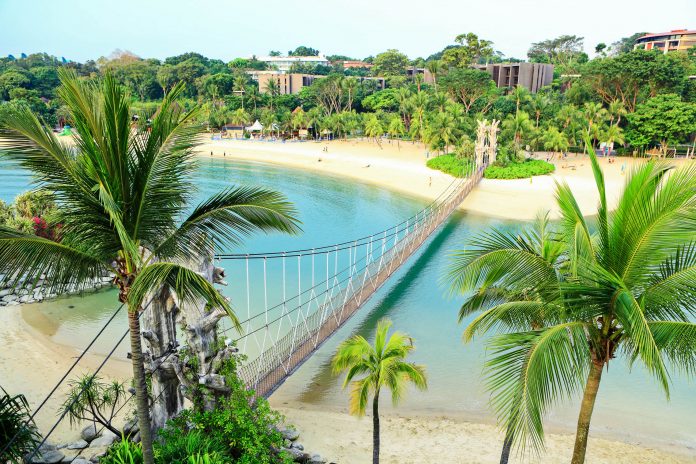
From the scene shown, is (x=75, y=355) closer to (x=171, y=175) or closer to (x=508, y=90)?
(x=171, y=175)

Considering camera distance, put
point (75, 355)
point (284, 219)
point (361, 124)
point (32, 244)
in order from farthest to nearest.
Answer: point (361, 124)
point (75, 355)
point (284, 219)
point (32, 244)

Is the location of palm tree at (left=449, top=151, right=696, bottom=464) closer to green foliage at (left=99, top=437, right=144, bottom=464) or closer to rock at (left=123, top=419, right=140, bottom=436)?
green foliage at (left=99, top=437, right=144, bottom=464)

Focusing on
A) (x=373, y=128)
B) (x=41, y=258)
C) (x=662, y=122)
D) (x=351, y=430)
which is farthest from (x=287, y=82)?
(x=41, y=258)

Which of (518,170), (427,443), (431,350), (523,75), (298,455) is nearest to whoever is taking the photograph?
(298,455)

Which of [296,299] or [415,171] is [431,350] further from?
[415,171]

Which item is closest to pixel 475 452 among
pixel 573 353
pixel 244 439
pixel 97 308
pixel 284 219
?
pixel 244 439

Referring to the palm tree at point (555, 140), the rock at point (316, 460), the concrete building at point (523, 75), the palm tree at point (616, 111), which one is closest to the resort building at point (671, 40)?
the concrete building at point (523, 75)

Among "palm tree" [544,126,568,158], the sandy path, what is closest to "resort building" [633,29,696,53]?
"palm tree" [544,126,568,158]
